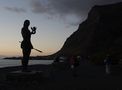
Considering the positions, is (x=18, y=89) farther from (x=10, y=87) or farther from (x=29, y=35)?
(x=29, y=35)

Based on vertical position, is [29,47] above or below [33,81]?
above

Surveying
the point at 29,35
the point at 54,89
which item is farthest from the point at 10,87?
the point at 29,35

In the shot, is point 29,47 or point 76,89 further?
point 29,47

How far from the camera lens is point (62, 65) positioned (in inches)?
1892

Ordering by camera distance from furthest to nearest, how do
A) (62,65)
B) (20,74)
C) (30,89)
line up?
1. (62,65)
2. (20,74)
3. (30,89)

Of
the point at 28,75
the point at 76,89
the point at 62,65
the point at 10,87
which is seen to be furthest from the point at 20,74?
the point at 62,65

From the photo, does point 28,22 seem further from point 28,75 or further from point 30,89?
point 30,89

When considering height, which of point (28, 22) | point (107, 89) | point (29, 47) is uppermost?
point (28, 22)

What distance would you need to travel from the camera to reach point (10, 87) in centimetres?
2052

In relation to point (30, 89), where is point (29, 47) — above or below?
above

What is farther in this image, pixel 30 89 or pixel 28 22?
pixel 28 22

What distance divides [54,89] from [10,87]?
2.26 metres

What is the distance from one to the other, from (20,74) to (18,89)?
277cm

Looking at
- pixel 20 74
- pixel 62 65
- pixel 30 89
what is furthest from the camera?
pixel 62 65
